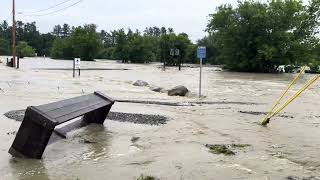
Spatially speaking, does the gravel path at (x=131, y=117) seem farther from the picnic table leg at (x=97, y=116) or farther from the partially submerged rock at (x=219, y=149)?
the partially submerged rock at (x=219, y=149)

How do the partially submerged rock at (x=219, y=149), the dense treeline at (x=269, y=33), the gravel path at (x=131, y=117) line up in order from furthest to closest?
the dense treeline at (x=269, y=33)
the gravel path at (x=131, y=117)
the partially submerged rock at (x=219, y=149)

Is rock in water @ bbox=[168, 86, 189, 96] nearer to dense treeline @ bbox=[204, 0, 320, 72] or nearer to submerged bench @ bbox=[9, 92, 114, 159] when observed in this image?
submerged bench @ bbox=[9, 92, 114, 159]

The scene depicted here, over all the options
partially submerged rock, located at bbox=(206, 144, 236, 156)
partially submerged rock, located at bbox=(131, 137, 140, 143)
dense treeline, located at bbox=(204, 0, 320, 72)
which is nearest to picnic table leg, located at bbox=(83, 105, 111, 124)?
partially submerged rock, located at bbox=(131, 137, 140, 143)

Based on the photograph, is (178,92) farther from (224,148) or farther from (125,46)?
(125,46)

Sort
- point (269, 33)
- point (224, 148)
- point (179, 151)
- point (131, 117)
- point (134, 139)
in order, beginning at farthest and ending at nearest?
1. point (269, 33)
2. point (131, 117)
3. point (134, 139)
4. point (224, 148)
5. point (179, 151)

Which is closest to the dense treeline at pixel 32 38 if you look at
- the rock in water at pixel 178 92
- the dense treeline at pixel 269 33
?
the dense treeline at pixel 269 33

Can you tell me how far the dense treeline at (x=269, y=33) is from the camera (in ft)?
193

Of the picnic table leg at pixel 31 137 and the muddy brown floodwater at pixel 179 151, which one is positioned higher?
the picnic table leg at pixel 31 137

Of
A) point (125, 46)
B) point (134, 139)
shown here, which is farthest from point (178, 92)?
point (125, 46)

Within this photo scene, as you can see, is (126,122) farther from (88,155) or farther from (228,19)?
(228,19)

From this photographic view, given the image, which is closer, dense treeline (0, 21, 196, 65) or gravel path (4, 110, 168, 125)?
gravel path (4, 110, 168, 125)

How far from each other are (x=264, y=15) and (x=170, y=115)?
46954 mm

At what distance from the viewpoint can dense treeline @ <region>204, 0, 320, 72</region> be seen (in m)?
58.7

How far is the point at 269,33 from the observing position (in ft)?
197
